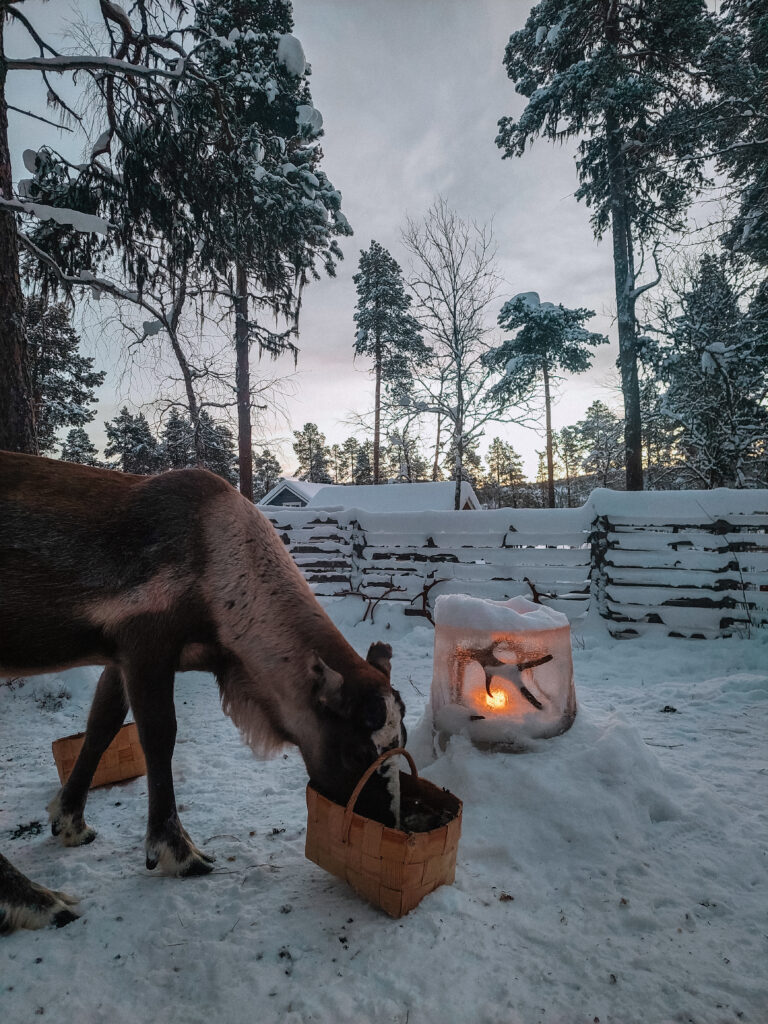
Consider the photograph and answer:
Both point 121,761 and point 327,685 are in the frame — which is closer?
point 327,685

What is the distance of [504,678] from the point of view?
10.2ft

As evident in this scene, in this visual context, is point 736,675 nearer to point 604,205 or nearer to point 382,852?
point 382,852

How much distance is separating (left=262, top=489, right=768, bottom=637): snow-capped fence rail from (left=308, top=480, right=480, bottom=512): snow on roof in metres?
16.7

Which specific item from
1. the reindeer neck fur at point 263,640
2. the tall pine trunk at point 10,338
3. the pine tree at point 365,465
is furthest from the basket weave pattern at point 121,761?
the pine tree at point 365,465

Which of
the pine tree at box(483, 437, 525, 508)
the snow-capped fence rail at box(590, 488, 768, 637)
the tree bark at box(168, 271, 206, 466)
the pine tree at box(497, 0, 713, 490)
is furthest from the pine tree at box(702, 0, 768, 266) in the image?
the pine tree at box(483, 437, 525, 508)

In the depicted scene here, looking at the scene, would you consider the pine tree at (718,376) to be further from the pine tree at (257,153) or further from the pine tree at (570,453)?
the pine tree at (570,453)

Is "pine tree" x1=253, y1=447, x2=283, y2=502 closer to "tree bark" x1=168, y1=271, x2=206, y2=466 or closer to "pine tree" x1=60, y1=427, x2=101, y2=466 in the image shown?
Answer: "pine tree" x1=60, y1=427, x2=101, y2=466

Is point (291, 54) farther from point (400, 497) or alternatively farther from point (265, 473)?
point (265, 473)

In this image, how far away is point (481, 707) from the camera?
122 inches

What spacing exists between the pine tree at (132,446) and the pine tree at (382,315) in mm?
19581

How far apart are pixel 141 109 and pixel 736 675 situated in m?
9.59

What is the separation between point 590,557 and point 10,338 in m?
7.67

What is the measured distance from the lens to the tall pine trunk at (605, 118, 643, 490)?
40.6ft

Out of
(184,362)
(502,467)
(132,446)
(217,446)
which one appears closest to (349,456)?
(502,467)
